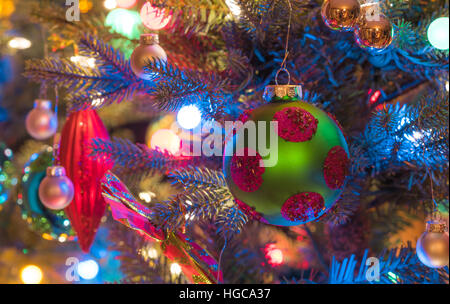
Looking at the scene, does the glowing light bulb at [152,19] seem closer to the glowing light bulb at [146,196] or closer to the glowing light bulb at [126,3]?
the glowing light bulb at [126,3]

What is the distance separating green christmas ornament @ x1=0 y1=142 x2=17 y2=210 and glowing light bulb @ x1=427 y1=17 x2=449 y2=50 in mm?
974

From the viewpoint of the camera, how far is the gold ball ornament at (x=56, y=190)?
732mm

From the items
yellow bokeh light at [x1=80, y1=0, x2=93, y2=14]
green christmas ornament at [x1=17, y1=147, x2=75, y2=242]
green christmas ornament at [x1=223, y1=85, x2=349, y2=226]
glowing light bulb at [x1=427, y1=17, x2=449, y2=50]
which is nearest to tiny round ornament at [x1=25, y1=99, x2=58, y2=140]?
green christmas ornament at [x1=17, y1=147, x2=75, y2=242]

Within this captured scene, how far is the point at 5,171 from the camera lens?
1.12 metres

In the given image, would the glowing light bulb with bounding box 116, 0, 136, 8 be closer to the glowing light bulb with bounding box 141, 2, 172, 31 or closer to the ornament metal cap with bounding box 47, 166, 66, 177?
the glowing light bulb with bounding box 141, 2, 172, 31

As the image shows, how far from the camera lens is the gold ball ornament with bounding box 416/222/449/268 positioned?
618 millimetres

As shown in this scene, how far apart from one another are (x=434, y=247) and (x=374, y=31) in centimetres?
30

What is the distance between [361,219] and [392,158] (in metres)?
0.20

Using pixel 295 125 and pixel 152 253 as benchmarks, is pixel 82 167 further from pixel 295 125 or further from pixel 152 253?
pixel 295 125

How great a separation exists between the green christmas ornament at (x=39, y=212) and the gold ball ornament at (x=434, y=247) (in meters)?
0.62

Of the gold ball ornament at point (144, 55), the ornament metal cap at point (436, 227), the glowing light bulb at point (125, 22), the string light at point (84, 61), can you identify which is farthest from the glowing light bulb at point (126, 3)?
the ornament metal cap at point (436, 227)

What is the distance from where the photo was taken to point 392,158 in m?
0.66

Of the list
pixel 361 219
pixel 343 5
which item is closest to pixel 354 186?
pixel 361 219
